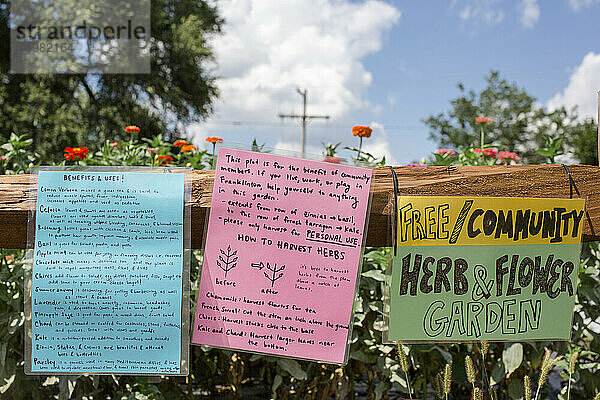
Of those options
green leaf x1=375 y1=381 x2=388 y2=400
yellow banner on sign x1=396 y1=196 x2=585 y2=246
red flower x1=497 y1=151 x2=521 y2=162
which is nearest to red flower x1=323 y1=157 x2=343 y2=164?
yellow banner on sign x1=396 y1=196 x2=585 y2=246

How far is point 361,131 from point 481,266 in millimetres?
1190

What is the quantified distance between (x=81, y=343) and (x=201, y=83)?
53.0 feet

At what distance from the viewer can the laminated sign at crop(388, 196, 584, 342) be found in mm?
1544

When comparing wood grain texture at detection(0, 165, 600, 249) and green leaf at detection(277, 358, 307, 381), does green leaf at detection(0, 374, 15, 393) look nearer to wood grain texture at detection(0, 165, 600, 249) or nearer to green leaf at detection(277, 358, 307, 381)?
wood grain texture at detection(0, 165, 600, 249)

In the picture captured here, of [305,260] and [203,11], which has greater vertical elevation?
[203,11]

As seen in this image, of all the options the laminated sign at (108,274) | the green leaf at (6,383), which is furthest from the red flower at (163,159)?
the laminated sign at (108,274)

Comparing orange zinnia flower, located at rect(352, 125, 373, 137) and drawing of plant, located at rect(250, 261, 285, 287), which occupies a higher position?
orange zinnia flower, located at rect(352, 125, 373, 137)

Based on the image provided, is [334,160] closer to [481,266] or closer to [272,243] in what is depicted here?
[272,243]

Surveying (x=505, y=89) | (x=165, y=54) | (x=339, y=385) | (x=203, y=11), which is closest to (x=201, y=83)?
(x=165, y=54)

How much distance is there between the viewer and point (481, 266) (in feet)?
5.16

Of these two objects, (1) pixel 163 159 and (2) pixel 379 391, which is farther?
(1) pixel 163 159

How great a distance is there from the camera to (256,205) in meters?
1.50

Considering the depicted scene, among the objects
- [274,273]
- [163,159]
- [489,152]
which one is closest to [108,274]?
[274,273]

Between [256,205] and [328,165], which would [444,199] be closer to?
[328,165]
